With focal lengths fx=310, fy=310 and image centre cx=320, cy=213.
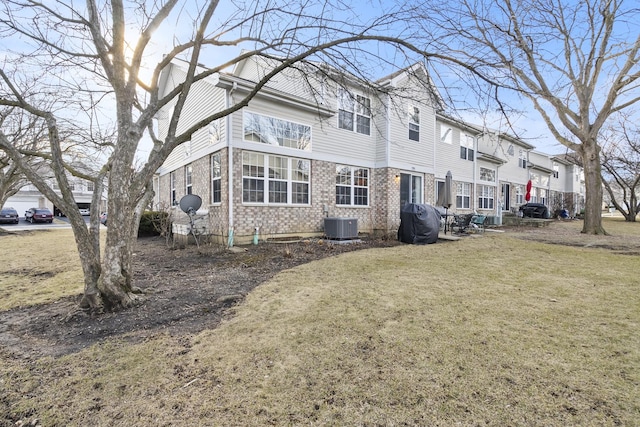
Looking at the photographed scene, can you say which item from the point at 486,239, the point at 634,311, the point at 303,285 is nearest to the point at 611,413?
the point at 634,311

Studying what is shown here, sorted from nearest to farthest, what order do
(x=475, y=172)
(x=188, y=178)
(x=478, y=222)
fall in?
(x=188, y=178), (x=478, y=222), (x=475, y=172)

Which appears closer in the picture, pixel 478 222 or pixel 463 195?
pixel 478 222

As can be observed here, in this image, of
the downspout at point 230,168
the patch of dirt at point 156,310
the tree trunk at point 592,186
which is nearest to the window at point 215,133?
the downspout at point 230,168

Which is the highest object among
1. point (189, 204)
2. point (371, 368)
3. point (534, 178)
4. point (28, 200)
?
point (534, 178)

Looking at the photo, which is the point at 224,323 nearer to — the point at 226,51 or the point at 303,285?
the point at 303,285

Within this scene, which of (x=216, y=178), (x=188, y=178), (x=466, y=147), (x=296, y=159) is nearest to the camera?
Answer: (x=216, y=178)

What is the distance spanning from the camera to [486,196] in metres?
21.0

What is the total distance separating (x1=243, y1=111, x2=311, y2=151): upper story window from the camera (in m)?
10.4

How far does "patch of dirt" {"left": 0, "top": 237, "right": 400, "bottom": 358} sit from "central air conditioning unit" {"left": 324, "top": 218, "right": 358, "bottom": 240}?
351 cm

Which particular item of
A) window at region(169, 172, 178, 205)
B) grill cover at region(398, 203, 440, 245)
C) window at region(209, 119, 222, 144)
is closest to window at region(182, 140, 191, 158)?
window at region(169, 172, 178, 205)

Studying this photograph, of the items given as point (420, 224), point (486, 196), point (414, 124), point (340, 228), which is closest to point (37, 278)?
point (340, 228)

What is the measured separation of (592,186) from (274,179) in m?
14.4

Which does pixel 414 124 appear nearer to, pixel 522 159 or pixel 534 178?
pixel 522 159

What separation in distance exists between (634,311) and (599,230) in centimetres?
1359
